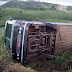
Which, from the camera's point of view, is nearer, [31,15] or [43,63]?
[43,63]

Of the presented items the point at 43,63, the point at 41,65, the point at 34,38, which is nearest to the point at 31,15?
the point at 34,38

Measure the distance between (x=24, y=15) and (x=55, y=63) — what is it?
973 centimetres

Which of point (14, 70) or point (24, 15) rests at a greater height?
point (24, 15)

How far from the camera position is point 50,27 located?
6.21 m

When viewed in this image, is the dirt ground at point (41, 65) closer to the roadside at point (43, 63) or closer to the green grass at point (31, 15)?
the roadside at point (43, 63)

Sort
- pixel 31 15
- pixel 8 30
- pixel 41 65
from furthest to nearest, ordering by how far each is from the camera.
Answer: pixel 31 15 < pixel 8 30 < pixel 41 65

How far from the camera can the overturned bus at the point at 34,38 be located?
5.57 meters

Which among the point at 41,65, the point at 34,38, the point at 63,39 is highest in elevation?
the point at 34,38

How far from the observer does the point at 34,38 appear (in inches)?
225

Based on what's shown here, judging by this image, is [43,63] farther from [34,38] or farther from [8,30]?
[8,30]

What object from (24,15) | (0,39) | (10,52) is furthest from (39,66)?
(24,15)

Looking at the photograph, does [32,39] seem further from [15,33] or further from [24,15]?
[24,15]

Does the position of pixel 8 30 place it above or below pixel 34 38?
above

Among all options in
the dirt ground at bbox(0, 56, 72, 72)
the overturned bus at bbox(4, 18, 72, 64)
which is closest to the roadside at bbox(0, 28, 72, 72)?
the dirt ground at bbox(0, 56, 72, 72)
